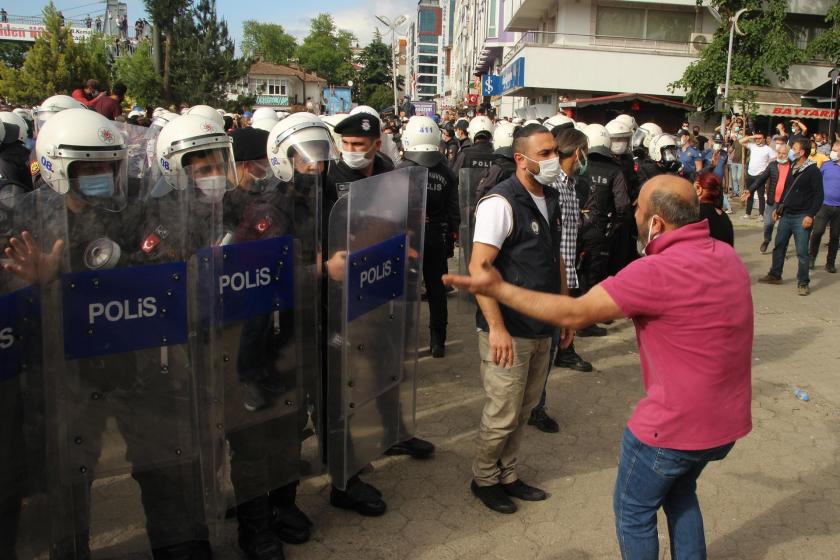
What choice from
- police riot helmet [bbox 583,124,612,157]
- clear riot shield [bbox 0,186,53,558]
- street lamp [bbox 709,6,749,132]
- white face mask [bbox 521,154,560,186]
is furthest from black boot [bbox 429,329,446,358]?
street lamp [bbox 709,6,749,132]

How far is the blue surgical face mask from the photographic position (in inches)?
99.9

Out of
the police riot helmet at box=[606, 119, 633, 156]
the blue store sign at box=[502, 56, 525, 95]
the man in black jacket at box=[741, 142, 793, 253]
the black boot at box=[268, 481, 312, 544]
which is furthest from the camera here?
the blue store sign at box=[502, 56, 525, 95]

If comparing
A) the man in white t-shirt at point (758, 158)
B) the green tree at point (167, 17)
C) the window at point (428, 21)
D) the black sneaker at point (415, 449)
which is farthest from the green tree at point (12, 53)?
the black sneaker at point (415, 449)

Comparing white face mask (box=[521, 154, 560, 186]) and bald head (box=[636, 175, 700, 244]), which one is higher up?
white face mask (box=[521, 154, 560, 186])

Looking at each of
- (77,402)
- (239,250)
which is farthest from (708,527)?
(77,402)

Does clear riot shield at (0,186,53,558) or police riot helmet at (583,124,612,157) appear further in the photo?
police riot helmet at (583,124,612,157)

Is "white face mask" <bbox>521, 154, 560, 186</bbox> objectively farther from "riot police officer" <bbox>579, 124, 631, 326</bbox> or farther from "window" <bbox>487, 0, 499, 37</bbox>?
"window" <bbox>487, 0, 499, 37</bbox>

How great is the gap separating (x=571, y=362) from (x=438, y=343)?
1183 mm

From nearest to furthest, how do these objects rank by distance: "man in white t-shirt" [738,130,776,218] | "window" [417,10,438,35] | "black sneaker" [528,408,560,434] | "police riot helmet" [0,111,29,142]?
1. "black sneaker" [528,408,560,434]
2. "police riot helmet" [0,111,29,142]
3. "man in white t-shirt" [738,130,776,218]
4. "window" [417,10,438,35]

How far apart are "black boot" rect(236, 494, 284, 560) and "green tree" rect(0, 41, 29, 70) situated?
4374 inches

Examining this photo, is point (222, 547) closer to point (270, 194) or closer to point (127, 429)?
point (127, 429)

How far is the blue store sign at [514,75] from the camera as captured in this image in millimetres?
30969

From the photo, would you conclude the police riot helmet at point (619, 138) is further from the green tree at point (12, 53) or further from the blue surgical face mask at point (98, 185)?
the green tree at point (12, 53)

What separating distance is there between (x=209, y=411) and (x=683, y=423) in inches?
70.4
